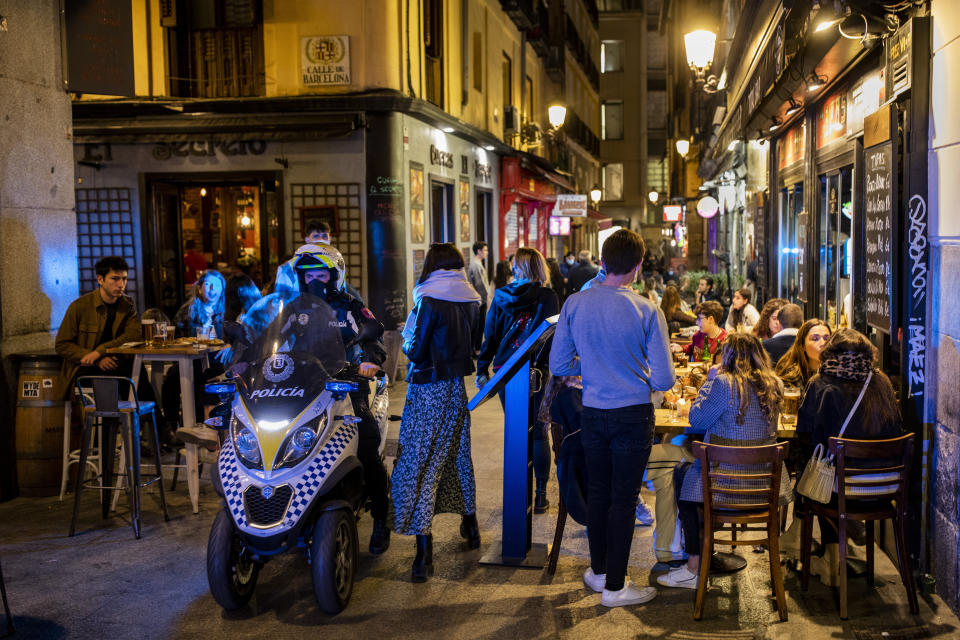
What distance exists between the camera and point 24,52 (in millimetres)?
7867

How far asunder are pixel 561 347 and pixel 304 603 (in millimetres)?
2133

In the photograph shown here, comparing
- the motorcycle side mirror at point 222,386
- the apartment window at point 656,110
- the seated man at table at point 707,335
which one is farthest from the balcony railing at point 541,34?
the apartment window at point 656,110

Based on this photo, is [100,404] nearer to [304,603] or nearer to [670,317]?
[304,603]

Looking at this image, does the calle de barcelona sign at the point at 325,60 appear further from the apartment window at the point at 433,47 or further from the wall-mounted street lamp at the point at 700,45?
the wall-mounted street lamp at the point at 700,45

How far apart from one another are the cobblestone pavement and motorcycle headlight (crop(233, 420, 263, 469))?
0.93 m

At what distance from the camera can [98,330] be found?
7656mm

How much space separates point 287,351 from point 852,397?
3.28 metres

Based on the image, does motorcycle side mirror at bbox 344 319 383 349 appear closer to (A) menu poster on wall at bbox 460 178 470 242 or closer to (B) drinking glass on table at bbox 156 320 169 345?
(B) drinking glass on table at bbox 156 320 169 345

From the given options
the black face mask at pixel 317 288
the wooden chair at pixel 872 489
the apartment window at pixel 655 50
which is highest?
the apartment window at pixel 655 50

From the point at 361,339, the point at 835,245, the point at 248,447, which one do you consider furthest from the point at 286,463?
the point at 835,245

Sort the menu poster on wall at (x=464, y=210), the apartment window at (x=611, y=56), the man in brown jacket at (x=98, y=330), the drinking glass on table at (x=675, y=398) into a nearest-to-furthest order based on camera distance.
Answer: the drinking glass on table at (x=675, y=398) → the man in brown jacket at (x=98, y=330) → the menu poster on wall at (x=464, y=210) → the apartment window at (x=611, y=56)

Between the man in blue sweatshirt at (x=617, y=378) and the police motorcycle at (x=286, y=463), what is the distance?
1.34m

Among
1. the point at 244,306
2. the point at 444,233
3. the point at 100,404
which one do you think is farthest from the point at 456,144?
the point at 100,404

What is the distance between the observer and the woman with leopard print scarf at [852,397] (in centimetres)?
520
